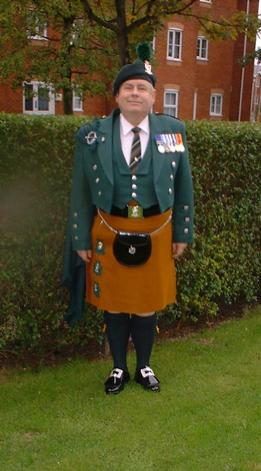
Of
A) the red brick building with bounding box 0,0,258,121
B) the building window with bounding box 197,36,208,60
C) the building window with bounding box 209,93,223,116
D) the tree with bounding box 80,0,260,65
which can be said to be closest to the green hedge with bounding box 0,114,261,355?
the tree with bounding box 80,0,260,65

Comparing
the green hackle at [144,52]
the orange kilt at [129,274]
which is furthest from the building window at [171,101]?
the orange kilt at [129,274]

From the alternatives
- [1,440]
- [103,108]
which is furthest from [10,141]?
[103,108]

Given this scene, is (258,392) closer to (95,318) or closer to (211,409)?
(211,409)

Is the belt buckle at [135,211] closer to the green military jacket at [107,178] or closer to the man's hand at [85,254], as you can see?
the green military jacket at [107,178]

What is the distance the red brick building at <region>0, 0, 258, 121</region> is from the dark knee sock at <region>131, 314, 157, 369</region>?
20.3 metres

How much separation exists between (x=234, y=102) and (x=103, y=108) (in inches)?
400

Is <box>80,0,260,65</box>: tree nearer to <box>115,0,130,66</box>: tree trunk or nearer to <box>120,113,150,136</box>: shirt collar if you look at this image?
<box>115,0,130,66</box>: tree trunk

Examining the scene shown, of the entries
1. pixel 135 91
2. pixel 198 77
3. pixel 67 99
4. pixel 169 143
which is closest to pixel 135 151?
pixel 169 143

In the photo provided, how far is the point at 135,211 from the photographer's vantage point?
3104 millimetres

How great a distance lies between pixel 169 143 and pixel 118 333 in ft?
3.76

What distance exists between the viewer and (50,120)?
11.7 feet

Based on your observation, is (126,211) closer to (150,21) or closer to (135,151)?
(135,151)

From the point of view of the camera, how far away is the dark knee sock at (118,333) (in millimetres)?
3400

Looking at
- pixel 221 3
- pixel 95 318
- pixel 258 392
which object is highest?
pixel 221 3
